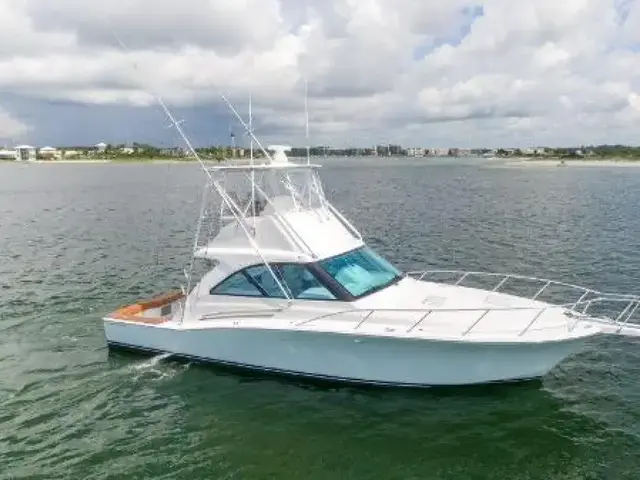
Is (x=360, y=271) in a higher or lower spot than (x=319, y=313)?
higher

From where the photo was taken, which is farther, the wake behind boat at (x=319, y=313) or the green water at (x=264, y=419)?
the wake behind boat at (x=319, y=313)

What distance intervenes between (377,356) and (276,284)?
269 cm

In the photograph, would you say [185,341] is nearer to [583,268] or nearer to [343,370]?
[343,370]

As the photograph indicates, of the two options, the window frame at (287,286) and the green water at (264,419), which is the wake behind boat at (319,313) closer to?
the window frame at (287,286)

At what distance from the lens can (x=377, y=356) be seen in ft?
37.9

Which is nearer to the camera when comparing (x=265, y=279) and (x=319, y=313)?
(x=319, y=313)

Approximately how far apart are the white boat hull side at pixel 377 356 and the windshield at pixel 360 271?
4.53 ft

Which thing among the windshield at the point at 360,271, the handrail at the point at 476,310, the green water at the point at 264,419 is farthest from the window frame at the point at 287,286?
the green water at the point at 264,419

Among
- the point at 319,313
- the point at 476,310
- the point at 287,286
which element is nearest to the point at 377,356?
the point at 319,313

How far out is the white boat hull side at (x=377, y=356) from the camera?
435 inches

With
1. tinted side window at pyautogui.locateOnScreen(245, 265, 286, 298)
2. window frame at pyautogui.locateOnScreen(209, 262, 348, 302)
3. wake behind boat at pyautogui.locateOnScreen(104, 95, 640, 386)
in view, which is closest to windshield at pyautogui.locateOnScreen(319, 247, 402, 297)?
wake behind boat at pyautogui.locateOnScreen(104, 95, 640, 386)

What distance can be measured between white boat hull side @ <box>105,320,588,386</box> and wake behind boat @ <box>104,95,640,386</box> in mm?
23

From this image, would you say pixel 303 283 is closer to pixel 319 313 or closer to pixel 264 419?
pixel 319 313

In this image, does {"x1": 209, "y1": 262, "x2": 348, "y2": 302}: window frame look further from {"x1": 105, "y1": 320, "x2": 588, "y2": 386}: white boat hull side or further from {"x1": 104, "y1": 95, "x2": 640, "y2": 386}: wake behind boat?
{"x1": 105, "y1": 320, "x2": 588, "y2": 386}: white boat hull side
